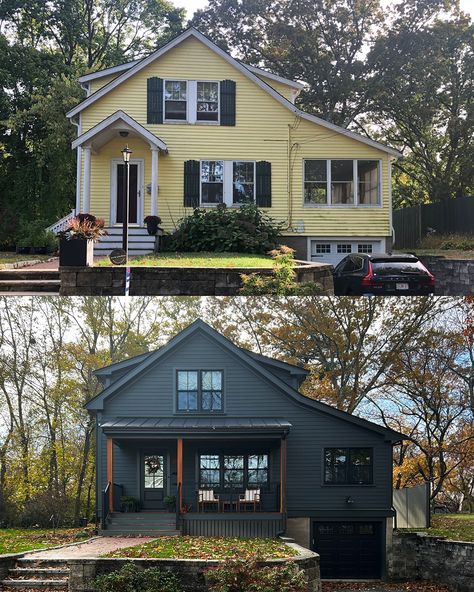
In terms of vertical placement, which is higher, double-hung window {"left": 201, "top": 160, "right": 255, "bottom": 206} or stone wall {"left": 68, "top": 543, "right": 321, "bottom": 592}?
double-hung window {"left": 201, "top": 160, "right": 255, "bottom": 206}

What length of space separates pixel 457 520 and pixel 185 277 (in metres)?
5.05

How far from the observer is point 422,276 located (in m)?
13.5


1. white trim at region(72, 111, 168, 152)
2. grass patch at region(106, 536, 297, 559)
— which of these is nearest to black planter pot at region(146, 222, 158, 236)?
white trim at region(72, 111, 168, 152)

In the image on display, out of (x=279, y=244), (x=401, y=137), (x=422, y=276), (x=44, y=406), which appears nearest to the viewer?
(x=422, y=276)

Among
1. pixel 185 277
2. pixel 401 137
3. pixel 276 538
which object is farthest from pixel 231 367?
pixel 401 137

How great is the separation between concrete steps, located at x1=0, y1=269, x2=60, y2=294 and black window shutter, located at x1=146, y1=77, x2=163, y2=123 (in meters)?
4.58

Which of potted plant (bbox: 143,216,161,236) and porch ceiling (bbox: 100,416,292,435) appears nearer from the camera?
porch ceiling (bbox: 100,416,292,435)

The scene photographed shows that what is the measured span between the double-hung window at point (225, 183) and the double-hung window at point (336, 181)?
1.01 meters

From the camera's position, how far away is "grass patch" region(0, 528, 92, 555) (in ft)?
43.1

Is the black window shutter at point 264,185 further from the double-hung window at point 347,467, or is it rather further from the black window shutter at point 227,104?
the double-hung window at point 347,467

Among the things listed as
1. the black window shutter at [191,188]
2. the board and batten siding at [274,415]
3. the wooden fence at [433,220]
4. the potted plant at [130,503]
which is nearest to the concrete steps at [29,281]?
the board and batten siding at [274,415]

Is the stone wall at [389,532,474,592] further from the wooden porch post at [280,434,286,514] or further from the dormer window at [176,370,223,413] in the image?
the dormer window at [176,370,223,413]

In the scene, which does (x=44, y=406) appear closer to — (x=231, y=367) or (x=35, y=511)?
(x=35, y=511)

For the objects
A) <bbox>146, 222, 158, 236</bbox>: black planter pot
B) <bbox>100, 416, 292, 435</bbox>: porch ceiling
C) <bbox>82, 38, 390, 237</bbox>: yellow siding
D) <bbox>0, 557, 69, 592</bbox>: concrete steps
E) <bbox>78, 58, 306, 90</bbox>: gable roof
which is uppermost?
<bbox>78, 58, 306, 90</bbox>: gable roof
